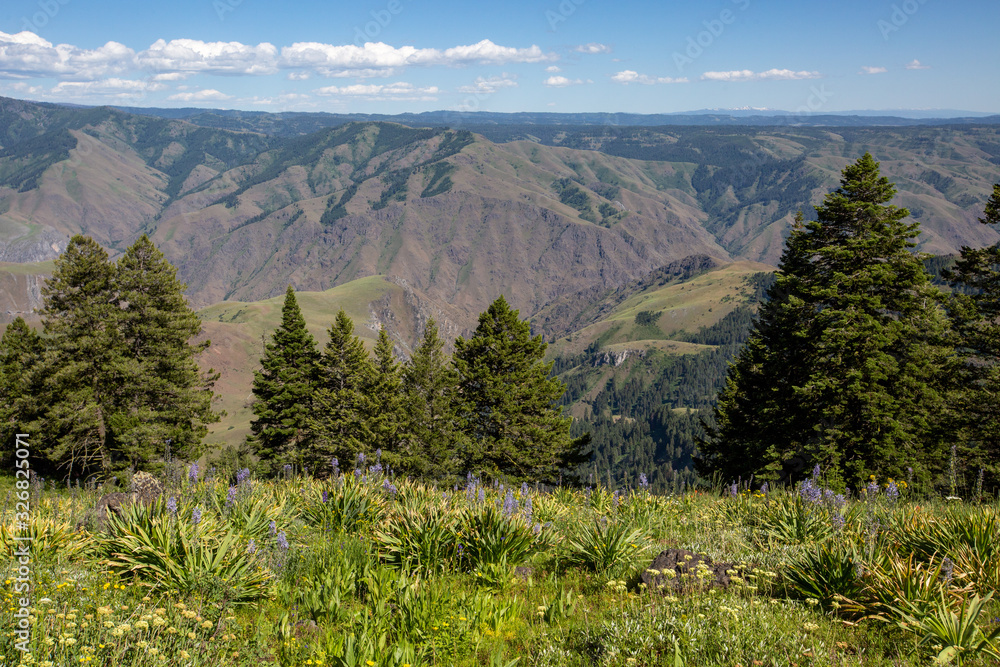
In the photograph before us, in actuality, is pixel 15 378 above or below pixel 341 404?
above

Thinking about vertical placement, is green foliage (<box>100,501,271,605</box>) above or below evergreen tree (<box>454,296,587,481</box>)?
above

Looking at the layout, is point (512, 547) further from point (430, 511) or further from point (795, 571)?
point (795, 571)

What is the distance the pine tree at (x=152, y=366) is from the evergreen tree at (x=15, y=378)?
482 cm

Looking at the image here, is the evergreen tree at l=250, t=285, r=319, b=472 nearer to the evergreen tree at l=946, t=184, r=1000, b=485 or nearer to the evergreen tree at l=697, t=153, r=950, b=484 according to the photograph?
the evergreen tree at l=697, t=153, r=950, b=484

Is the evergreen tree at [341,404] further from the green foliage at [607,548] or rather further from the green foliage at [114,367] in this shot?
the green foliage at [607,548]

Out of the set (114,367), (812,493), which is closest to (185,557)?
(812,493)

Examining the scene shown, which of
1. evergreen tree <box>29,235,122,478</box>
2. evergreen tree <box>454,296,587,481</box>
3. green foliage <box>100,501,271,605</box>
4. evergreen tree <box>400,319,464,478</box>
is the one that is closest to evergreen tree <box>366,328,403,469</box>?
evergreen tree <box>400,319,464,478</box>

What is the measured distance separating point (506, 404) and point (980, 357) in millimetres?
24463

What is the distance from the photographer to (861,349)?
2419 centimetres

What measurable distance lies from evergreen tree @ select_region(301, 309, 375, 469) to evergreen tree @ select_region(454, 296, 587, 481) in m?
9.37

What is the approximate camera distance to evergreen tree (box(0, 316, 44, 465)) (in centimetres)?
3397

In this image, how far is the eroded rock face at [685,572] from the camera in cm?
754

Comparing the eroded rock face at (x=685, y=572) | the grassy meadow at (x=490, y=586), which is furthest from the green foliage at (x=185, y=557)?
the eroded rock face at (x=685, y=572)

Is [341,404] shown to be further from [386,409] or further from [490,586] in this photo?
[490,586]
